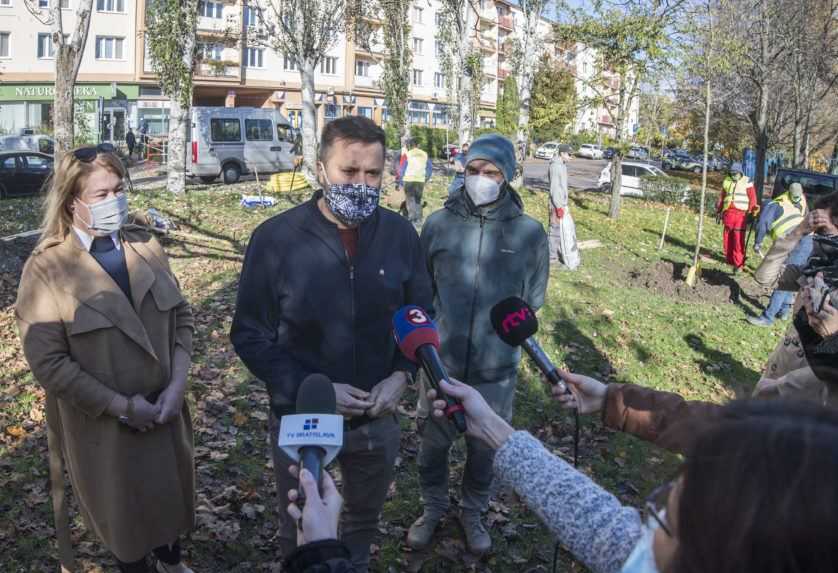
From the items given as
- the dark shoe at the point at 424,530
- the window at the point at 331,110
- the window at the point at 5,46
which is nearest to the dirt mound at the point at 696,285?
the dark shoe at the point at 424,530

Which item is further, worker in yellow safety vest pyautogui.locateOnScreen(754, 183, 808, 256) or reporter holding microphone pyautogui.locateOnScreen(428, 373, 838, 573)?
worker in yellow safety vest pyautogui.locateOnScreen(754, 183, 808, 256)

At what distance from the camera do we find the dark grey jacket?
12.9 feet

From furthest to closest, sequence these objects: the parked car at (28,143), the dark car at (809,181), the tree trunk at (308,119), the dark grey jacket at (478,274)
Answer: the parked car at (28,143) → the tree trunk at (308,119) → the dark car at (809,181) → the dark grey jacket at (478,274)

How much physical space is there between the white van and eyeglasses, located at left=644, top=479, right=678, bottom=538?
2240 cm

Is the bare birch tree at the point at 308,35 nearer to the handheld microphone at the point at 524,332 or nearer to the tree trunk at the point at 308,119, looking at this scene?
the tree trunk at the point at 308,119

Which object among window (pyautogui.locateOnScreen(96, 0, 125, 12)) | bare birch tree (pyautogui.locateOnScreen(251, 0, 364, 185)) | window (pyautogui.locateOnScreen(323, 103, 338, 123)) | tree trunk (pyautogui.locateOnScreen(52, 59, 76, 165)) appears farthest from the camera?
window (pyautogui.locateOnScreen(323, 103, 338, 123))

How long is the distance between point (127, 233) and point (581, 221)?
51.9 ft

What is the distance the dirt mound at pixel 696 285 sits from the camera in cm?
1099

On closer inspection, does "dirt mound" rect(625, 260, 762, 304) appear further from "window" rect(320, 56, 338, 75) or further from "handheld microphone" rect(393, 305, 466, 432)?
"window" rect(320, 56, 338, 75)

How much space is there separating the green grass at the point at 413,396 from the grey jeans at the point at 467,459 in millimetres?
312

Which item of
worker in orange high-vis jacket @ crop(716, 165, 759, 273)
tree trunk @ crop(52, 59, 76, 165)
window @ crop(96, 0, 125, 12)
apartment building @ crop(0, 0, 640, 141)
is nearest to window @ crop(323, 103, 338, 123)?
apartment building @ crop(0, 0, 640, 141)

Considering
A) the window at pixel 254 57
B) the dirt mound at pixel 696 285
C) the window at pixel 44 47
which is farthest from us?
the window at pixel 254 57

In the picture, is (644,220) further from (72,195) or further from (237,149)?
Result: (72,195)

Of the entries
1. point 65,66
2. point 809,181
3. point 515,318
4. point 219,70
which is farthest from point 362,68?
point 515,318
